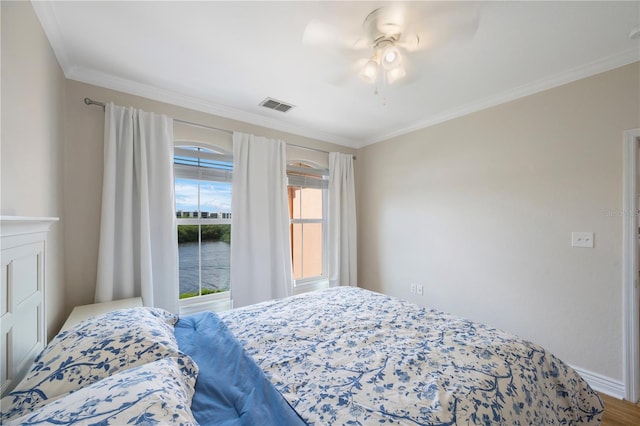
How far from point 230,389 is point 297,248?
2.61 m

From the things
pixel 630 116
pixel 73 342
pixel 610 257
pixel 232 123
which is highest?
pixel 232 123

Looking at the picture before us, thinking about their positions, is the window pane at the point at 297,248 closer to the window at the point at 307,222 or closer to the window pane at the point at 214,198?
the window at the point at 307,222

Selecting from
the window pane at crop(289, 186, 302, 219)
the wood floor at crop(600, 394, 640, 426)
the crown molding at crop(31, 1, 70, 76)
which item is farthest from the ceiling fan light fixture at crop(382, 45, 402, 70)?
the wood floor at crop(600, 394, 640, 426)

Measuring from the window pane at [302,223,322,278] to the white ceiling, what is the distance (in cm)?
170

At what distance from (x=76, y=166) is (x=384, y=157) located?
335 cm

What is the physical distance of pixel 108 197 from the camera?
2043 millimetres

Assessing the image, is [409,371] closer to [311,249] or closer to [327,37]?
[327,37]

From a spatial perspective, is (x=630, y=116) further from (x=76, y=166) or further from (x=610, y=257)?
(x=76, y=166)

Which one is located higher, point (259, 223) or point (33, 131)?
point (33, 131)

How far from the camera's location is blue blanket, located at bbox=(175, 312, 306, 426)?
2.78 feet

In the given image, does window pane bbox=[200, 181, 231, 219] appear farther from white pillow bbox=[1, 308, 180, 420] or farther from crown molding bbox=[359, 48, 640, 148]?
crown molding bbox=[359, 48, 640, 148]

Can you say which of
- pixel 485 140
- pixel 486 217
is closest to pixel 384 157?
pixel 485 140

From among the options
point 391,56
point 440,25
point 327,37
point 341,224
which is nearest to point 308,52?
point 327,37

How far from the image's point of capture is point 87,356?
2.98 feet
